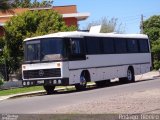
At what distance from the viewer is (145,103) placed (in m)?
15.6

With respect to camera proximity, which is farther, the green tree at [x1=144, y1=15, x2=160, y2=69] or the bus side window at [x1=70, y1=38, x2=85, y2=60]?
the green tree at [x1=144, y1=15, x2=160, y2=69]

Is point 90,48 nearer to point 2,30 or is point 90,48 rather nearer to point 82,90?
point 82,90

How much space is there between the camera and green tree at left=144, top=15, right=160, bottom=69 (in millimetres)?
53469

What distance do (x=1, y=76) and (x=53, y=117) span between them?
81.8 feet

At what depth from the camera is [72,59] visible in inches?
1027

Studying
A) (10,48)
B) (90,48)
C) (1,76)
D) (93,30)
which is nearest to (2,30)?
(10,48)

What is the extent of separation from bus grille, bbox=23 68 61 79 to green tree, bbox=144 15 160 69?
27.9 meters

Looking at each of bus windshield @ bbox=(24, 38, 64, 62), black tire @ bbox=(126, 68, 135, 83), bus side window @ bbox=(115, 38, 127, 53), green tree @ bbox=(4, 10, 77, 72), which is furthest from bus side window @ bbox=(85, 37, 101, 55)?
green tree @ bbox=(4, 10, 77, 72)

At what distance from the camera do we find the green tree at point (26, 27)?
4234 cm

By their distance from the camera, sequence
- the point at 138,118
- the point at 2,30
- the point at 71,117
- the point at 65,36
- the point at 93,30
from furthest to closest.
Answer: the point at 2,30
the point at 93,30
the point at 65,36
the point at 71,117
the point at 138,118

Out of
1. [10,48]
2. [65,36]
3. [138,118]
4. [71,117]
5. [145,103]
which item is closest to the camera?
[138,118]

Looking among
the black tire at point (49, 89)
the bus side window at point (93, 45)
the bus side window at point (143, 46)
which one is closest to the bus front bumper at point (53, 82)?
the black tire at point (49, 89)

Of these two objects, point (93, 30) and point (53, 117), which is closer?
point (53, 117)

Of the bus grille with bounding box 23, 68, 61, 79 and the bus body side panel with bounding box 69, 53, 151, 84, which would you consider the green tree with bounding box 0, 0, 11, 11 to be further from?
the bus grille with bounding box 23, 68, 61, 79
